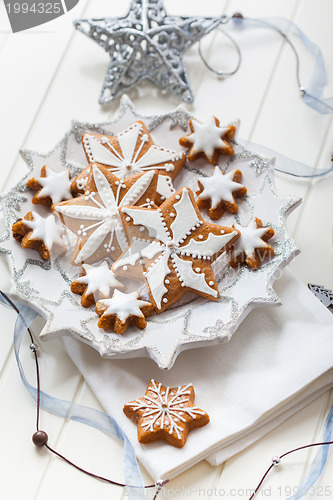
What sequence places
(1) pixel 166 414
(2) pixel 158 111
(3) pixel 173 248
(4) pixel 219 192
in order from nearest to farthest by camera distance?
(1) pixel 166 414
(3) pixel 173 248
(4) pixel 219 192
(2) pixel 158 111

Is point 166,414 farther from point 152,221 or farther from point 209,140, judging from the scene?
point 209,140

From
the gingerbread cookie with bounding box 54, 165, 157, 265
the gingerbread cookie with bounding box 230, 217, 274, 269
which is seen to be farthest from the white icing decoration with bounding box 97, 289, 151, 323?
the gingerbread cookie with bounding box 230, 217, 274, 269

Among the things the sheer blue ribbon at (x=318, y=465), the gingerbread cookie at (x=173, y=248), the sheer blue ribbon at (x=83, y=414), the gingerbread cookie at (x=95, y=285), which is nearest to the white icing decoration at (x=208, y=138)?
the gingerbread cookie at (x=173, y=248)

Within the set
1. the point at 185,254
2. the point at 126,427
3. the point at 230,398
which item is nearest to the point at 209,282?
the point at 185,254

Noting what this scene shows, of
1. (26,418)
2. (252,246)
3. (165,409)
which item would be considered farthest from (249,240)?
(26,418)

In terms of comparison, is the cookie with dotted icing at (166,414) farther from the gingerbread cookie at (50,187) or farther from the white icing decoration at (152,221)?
the gingerbread cookie at (50,187)

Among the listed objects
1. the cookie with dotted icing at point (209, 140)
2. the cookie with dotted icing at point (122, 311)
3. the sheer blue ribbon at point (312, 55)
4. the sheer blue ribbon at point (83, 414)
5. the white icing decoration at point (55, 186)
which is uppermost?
the sheer blue ribbon at point (312, 55)
